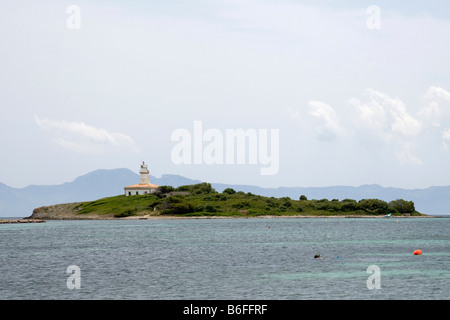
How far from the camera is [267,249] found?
300ft
